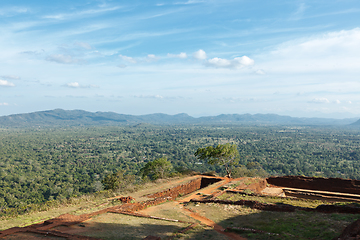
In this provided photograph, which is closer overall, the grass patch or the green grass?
the grass patch

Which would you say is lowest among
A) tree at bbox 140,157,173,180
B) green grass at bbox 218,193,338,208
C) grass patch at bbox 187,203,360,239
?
tree at bbox 140,157,173,180

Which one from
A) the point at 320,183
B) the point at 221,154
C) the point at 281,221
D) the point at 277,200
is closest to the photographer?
the point at 281,221

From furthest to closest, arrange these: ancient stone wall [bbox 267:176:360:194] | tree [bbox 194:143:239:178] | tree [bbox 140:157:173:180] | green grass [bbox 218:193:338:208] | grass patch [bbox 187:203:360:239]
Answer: tree [bbox 140:157:173:180], tree [bbox 194:143:239:178], ancient stone wall [bbox 267:176:360:194], green grass [bbox 218:193:338:208], grass patch [bbox 187:203:360:239]

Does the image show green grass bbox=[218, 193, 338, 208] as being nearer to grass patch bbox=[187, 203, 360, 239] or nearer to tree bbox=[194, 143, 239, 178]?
grass patch bbox=[187, 203, 360, 239]

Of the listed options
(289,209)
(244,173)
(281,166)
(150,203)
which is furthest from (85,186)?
(281,166)

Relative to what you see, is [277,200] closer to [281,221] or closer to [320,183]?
[281,221]

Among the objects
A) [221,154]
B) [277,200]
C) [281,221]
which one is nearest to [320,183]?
[277,200]

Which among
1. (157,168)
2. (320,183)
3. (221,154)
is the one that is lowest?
(157,168)

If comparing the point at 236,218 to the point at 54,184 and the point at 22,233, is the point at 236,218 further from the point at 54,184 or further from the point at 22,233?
the point at 54,184

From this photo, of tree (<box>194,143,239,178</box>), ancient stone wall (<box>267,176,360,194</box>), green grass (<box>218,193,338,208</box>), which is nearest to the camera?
green grass (<box>218,193,338,208</box>)

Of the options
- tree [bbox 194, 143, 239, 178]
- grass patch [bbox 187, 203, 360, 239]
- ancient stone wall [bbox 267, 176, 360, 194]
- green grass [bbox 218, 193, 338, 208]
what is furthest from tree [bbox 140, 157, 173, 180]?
grass patch [bbox 187, 203, 360, 239]

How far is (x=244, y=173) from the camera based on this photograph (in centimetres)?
4034

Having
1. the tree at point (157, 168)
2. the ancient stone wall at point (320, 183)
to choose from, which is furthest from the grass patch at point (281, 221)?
the tree at point (157, 168)

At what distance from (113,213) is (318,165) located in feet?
253
